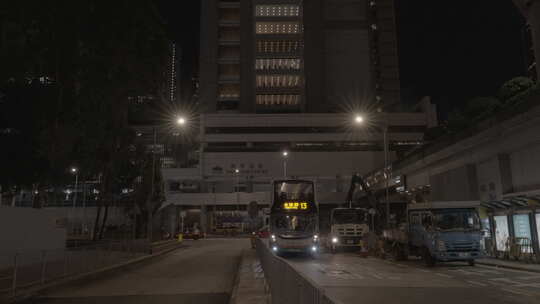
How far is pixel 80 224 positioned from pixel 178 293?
65.5 metres

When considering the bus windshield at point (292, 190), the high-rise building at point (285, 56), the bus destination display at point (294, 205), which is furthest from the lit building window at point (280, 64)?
the bus destination display at point (294, 205)

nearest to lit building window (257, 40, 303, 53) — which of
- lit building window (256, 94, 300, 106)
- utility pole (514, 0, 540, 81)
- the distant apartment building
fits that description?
the distant apartment building

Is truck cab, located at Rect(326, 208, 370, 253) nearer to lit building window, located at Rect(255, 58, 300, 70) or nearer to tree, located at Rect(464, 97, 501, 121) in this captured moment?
tree, located at Rect(464, 97, 501, 121)

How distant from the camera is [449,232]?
19094 mm

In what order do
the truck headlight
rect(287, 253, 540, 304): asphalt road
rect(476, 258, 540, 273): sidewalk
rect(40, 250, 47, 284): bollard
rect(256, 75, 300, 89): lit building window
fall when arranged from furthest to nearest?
1. rect(256, 75, 300, 89): lit building window
2. the truck headlight
3. rect(476, 258, 540, 273): sidewalk
4. rect(40, 250, 47, 284): bollard
5. rect(287, 253, 540, 304): asphalt road

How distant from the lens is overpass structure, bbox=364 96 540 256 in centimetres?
2091

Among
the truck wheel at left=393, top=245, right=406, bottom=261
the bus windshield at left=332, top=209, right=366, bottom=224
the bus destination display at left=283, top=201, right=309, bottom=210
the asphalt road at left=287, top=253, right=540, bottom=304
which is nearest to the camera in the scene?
the asphalt road at left=287, top=253, right=540, bottom=304

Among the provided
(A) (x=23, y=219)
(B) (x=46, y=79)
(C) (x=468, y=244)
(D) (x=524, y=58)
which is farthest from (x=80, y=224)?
(D) (x=524, y=58)

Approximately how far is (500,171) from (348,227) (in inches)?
408

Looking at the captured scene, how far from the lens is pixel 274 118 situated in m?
90.8

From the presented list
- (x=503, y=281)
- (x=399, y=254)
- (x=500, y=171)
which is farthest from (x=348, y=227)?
(x=503, y=281)

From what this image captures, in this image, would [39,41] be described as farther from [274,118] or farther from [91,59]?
[274,118]

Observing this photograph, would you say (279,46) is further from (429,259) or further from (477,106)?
(429,259)

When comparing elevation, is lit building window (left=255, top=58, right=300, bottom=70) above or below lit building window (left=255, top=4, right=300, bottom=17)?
below
